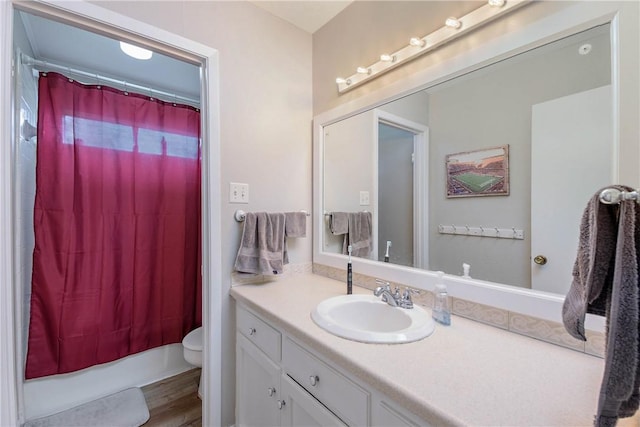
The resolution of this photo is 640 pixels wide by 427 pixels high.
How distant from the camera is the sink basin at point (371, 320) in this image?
848 mm

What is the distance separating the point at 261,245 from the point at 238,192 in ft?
1.05

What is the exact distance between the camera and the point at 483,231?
1074 mm

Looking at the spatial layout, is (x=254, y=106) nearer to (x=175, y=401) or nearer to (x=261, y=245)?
(x=261, y=245)

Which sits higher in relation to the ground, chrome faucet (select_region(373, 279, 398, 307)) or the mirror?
the mirror

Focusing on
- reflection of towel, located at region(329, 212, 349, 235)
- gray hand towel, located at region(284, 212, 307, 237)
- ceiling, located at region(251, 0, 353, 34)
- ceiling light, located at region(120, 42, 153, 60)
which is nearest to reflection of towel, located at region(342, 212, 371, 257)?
reflection of towel, located at region(329, 212, 349, 235)

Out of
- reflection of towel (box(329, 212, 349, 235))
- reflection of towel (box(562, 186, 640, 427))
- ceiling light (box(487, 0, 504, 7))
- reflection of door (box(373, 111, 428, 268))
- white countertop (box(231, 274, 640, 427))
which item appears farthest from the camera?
reflection of towel (box(329, 212, 349, 235))

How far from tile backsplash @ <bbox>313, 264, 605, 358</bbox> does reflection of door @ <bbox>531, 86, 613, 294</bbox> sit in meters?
0.11

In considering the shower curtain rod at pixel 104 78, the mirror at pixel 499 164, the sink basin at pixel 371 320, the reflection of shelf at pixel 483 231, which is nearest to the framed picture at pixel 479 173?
the mirror at pixel 499 164

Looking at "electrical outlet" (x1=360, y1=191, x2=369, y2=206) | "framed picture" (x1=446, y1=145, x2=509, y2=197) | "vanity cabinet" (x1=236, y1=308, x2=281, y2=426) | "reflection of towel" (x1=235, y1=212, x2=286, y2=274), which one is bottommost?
"vanity cabinet" (x1=236, y1=308, x2=281, y2=426)

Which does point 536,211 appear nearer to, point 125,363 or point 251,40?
point 251,40

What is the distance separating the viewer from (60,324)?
1669mm

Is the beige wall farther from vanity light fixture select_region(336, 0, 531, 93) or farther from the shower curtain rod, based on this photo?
the shower curtain rod

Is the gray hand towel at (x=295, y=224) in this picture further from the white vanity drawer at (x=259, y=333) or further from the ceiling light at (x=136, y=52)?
the ceiling light at (x=136, y=52)

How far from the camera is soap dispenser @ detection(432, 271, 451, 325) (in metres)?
0.98
